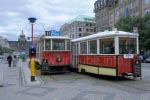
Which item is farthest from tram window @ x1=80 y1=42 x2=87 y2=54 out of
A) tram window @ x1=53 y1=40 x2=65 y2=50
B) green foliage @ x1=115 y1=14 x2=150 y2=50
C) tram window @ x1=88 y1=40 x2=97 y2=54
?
green foliage @ x1=115 y1=14 x2=150 y2=50

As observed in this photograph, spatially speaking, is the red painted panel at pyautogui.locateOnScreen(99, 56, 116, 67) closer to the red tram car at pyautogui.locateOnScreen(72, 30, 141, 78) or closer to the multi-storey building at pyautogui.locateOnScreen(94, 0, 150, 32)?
the red tram car at pyautogui.locateOnScreen(72, 30, 141, 78)

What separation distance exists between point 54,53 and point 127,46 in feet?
21.5

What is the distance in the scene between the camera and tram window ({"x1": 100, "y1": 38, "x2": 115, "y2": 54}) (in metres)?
15.6

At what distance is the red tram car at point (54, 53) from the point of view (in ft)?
66.1

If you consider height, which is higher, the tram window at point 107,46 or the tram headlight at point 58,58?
the tram window at point 107,46

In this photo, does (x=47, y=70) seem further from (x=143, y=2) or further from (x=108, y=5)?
(x=108, y=5)

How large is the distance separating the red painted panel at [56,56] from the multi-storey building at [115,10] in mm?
45594

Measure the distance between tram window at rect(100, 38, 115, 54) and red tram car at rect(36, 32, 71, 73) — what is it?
5.00 metres

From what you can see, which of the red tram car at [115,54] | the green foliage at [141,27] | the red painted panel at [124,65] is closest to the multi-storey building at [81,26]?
the green foliage at [141,27]

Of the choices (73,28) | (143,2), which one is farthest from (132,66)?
(73,28)

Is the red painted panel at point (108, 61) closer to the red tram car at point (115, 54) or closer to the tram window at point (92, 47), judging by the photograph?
the red tram car at point (115, 54)

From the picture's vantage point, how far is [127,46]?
51.9 feet

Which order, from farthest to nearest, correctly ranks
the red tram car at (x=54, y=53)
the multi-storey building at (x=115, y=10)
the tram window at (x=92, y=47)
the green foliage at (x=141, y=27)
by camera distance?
the multi-storey building at (x=115, y=10), the green foliage at (x=141, y=27), the red tram car at (x=54, y=53), the tram window at (x=92, y=47)

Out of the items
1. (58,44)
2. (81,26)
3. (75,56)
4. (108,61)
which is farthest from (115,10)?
(108,61)
